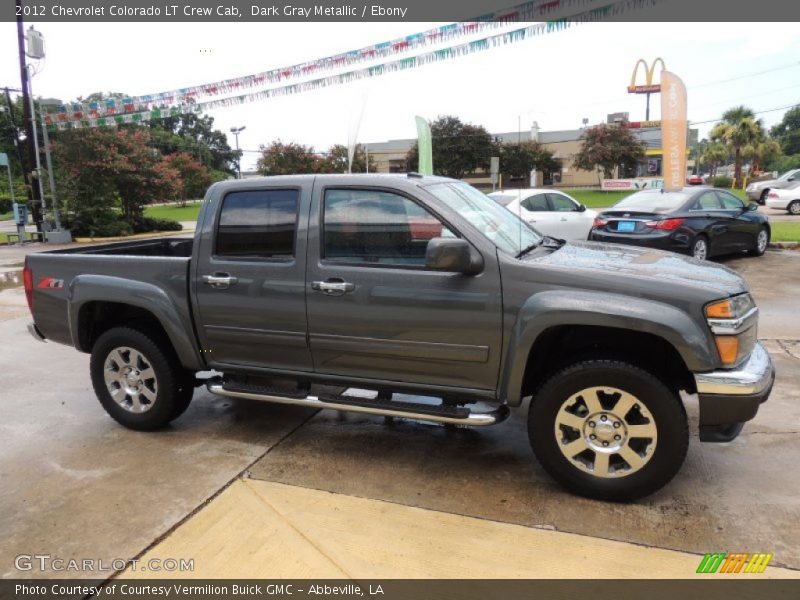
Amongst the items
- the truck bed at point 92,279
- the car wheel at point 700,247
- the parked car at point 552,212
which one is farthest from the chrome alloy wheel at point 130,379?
the car wheel at point 700,247

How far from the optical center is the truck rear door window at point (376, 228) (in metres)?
3.61

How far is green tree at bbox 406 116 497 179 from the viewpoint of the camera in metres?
52.4

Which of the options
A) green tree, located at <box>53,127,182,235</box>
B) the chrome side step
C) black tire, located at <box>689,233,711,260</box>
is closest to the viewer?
the chrome side step

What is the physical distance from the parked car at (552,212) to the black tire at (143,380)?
28.1 feet

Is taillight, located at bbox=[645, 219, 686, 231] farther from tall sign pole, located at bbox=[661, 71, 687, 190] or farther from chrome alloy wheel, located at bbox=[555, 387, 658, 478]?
tall sign pole, located at bbox=[661, 71, 687, 190]

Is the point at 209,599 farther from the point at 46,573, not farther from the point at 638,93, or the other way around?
the point at 638,93

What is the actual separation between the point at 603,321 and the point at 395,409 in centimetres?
129

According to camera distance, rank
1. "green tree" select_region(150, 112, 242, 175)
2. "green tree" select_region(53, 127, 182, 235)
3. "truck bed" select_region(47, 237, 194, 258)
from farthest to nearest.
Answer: "green tree" select_region(150, 112, 242, 175), "green tree" select_region(53, 127, 182, 235), "truck bed" select_region(47, 237, 194, 258)

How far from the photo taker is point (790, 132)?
10031 centimetres

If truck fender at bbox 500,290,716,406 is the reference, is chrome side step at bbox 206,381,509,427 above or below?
below

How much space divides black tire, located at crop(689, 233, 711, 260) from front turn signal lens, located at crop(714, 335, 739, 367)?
7889 millimetres

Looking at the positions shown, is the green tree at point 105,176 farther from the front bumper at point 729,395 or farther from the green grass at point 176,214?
the front bumper at point 729,395

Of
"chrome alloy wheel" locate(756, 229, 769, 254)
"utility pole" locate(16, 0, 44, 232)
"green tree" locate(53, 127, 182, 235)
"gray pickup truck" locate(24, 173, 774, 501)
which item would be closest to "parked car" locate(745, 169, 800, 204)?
"chrome alloy wheel" locate(756, 229, 769, 254)

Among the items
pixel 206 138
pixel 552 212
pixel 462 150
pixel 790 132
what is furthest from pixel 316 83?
pixel 790 132
